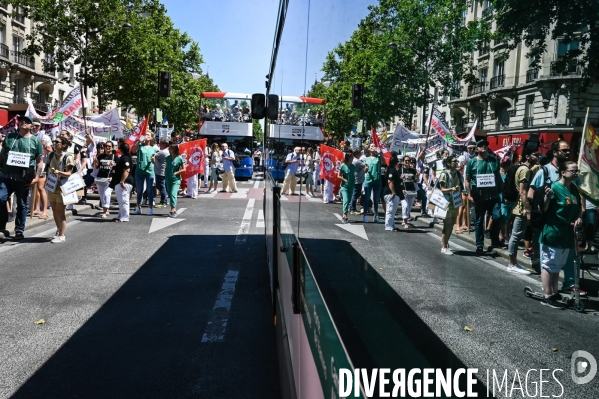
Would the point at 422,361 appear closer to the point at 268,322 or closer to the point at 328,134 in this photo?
the point at 328,134

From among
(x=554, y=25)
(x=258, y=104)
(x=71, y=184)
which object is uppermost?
(x=258, y=104)

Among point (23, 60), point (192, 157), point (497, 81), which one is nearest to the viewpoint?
point (497, 81)

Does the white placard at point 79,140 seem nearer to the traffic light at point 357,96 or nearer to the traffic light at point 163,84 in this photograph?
the traffic light at point 163,84

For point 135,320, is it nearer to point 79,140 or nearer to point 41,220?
point 41,220

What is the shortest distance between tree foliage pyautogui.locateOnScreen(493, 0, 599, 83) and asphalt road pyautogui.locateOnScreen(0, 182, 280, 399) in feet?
10.8

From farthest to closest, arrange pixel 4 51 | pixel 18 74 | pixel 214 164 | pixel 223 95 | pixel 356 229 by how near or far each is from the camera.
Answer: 1. pixel 18 74
2. pixel 4 51
3. pixel 223 95
4. pixel 214 164
5. pixel 356 229

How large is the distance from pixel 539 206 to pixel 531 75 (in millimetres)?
518

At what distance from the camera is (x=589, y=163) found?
0.98 metres

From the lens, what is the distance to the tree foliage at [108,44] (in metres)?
35.9

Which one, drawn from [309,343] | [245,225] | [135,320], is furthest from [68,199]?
[309,343]

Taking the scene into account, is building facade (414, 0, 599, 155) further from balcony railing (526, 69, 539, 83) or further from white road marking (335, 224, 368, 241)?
white road marking (335, 224, 368, 241)

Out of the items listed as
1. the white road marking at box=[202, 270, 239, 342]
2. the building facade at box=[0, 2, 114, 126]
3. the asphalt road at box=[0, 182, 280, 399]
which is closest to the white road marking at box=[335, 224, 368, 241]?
the asphalt road at box=[0, 182, 280, 399]

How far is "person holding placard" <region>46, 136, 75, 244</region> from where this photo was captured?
9.95 meters

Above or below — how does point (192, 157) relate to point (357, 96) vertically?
below
